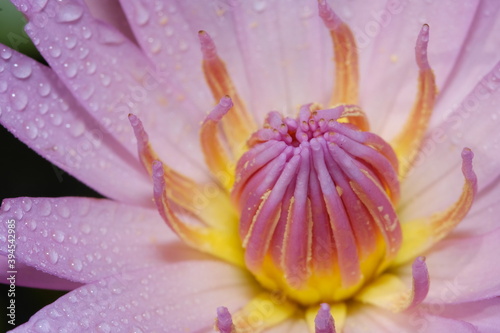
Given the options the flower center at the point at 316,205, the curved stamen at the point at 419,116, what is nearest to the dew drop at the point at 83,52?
the flower center at the point at 316,205

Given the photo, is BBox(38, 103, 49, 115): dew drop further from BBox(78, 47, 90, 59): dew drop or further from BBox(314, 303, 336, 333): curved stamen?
BBox(314, 303, 336, 333): curved stamen

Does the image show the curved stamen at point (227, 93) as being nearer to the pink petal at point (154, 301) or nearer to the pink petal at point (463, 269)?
the pink petal at point (154, 301)

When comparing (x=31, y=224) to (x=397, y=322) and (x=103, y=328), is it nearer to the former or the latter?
(x=103, y=328)

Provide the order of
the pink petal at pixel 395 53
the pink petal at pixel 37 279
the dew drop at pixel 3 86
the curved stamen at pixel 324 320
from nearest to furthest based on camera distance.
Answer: the curved stamen at pixel 324 320 → the pink petal at pixel 37 279 → the dew drop at pixel 3 86 → the pink petal at pixel 395 53

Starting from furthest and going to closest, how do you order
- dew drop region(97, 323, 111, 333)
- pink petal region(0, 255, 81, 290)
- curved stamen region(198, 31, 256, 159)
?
curved stamen region(198, 31, 256, 159)
pink petal region(0, 255, 81, 290)
dew drop region(97, 323, 111, 333)

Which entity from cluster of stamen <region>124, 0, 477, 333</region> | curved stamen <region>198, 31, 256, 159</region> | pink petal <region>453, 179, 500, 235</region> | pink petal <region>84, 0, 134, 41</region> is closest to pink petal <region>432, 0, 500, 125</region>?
cluster of stamen <region>124, 0, 477, 333</region>
